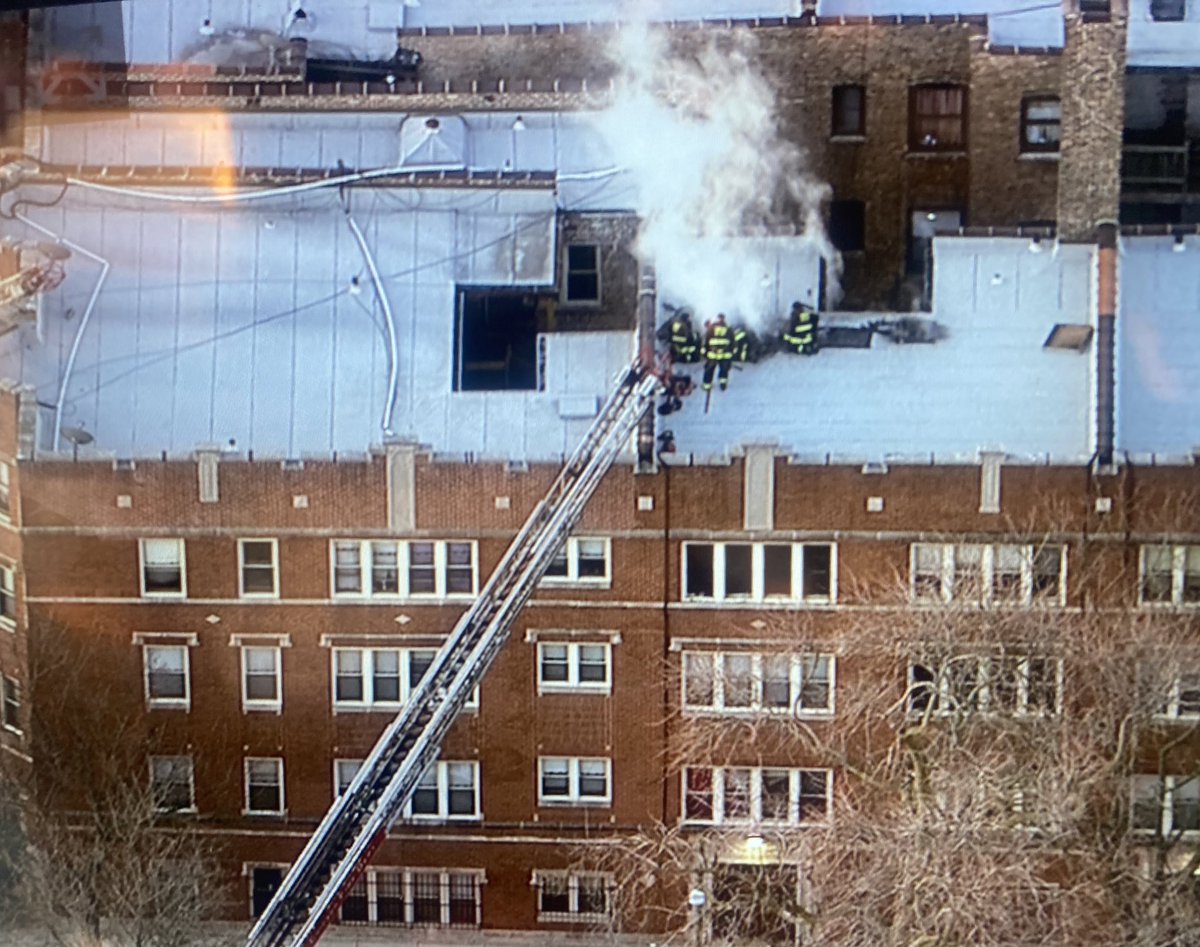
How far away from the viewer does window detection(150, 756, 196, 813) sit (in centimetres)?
1122

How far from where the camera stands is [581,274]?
11.6 m

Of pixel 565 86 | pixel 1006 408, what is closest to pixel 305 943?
pixel 1006 408

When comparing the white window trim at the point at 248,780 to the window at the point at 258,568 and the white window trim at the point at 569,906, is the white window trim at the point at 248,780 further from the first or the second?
the white window trim at the point at 569,906

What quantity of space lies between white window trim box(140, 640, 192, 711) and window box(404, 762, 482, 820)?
A: 166 centimetres

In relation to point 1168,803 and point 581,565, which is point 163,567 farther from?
point 1168,803

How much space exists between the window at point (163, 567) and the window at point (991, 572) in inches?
188

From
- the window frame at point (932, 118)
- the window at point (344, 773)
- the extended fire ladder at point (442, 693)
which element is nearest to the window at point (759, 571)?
the extended fire ladder at point (442, 693)

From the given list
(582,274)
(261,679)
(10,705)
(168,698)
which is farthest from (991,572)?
(10,705)

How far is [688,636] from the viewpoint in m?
11.0

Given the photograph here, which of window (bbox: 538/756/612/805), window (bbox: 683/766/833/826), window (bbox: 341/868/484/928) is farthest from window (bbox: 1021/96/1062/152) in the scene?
window (bbox: 341/868/484/928)

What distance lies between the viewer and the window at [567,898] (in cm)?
1140

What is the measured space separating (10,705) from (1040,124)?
8203 mm

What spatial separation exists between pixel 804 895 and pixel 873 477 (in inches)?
109

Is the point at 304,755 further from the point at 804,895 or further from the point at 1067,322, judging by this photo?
the point at 1067,322
